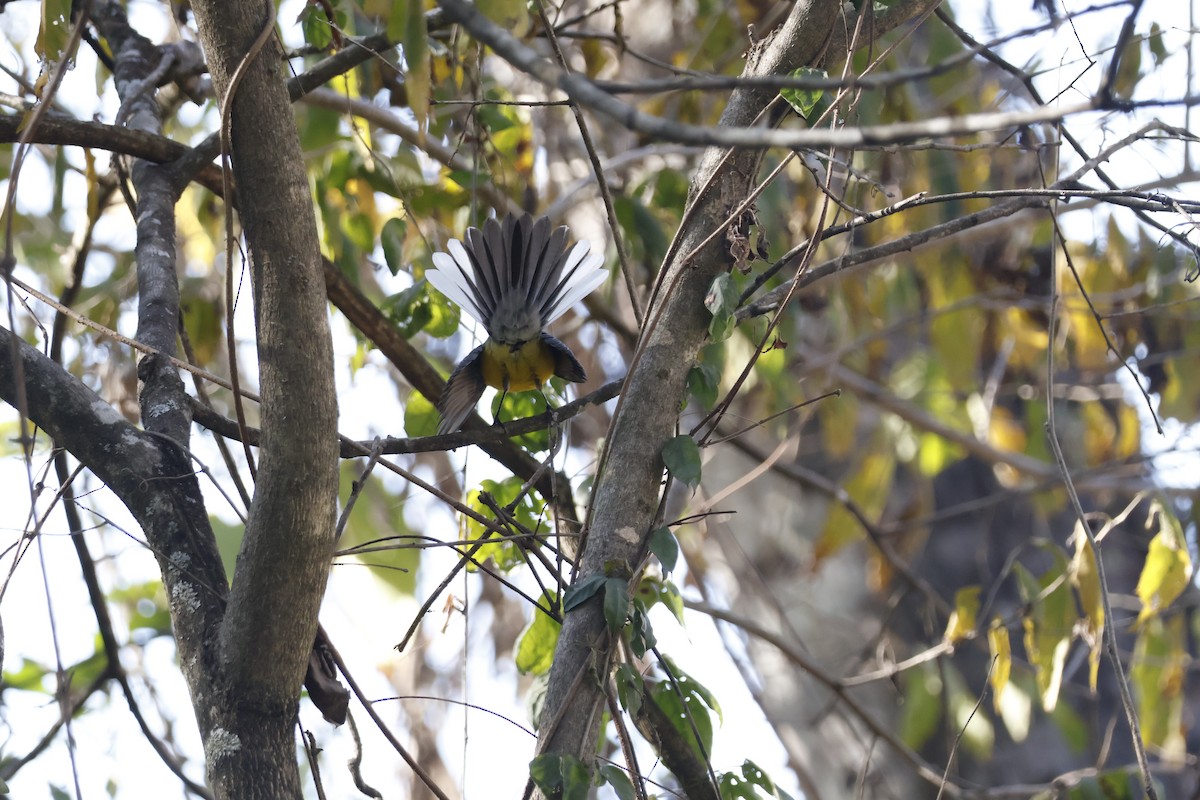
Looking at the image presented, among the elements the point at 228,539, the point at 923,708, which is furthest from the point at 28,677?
the point at 923,708

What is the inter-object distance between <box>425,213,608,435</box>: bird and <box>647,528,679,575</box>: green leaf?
0.93 metres

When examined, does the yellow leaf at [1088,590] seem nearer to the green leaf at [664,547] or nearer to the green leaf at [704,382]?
the green leaf at [704,382]

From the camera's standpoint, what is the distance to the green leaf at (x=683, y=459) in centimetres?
158

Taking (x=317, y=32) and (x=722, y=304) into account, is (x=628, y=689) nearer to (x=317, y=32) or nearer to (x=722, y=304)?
(x=722, y=304)

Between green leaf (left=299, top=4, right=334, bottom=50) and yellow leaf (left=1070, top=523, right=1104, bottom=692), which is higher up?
green leaf (left=299, top=4, right=334, bottom=50)

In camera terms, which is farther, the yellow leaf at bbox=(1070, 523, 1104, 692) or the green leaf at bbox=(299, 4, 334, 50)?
the yellow leaf at bbox=(1070, 523, 1104, 692)

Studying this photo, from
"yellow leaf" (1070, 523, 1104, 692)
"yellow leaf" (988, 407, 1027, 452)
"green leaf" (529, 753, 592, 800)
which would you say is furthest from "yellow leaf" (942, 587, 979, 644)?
"yellow leaf" (988, 407, 1027, 452)

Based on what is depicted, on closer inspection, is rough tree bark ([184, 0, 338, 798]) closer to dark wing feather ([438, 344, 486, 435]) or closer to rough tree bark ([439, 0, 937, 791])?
rough tree bark ([439, 0, 937, 791])

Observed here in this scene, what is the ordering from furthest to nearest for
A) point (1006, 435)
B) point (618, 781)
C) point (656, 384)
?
point (1006, 435) → point (656, 384) → point (618, 781)

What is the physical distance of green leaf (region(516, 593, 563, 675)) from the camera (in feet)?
7.04

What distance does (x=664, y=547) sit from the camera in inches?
64.1

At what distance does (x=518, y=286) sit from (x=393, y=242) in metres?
0.50

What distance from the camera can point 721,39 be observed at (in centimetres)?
391

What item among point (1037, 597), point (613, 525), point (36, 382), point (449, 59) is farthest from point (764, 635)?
point (36, 382)
